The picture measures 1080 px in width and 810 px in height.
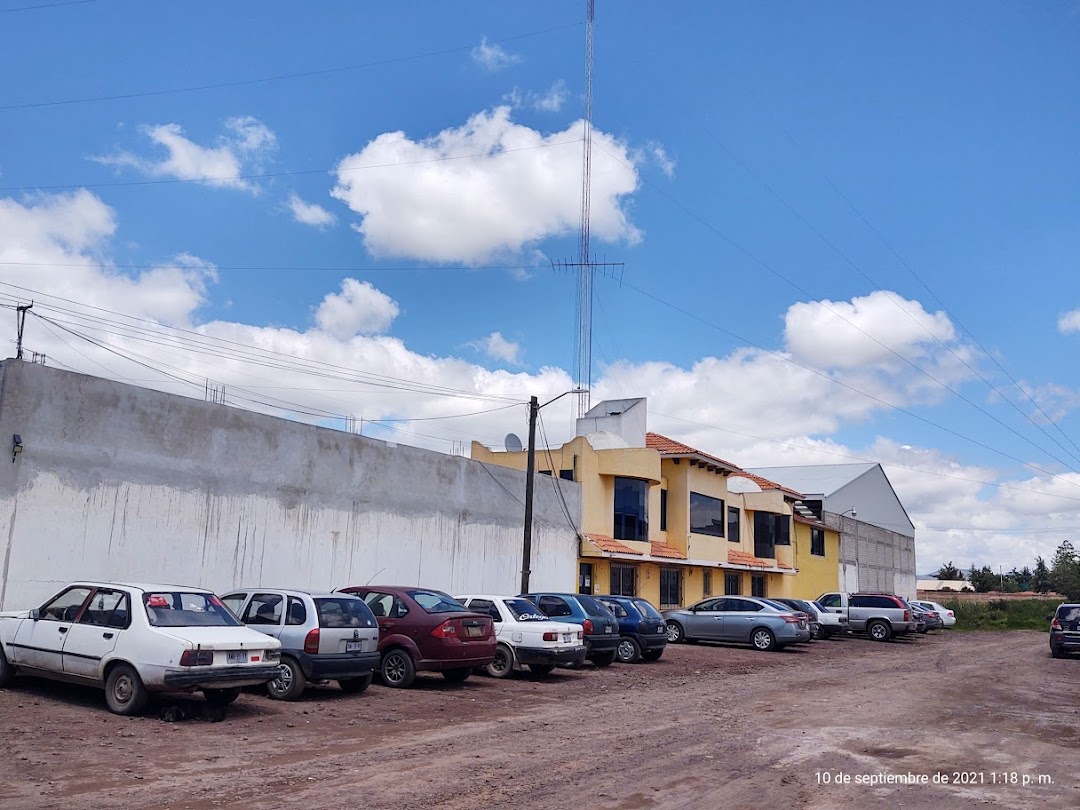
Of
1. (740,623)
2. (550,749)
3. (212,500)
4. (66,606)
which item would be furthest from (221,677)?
(740,623)

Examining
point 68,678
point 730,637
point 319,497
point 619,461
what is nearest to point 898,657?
point 730,637

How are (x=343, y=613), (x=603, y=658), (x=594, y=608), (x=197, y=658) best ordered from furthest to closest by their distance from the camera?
(x=594, y=608), (x=603, y=658), (x=343, y=613), (x=197, y=658)

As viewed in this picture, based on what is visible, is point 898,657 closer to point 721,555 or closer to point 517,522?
point 517,522

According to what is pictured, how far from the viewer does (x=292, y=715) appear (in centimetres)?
1225

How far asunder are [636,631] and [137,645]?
13.4 m

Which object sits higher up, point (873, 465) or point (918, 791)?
point (873, 465)

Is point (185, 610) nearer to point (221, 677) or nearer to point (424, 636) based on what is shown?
point (221, 677)

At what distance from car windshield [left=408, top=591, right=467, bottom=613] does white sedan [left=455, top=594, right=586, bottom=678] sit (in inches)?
48.4

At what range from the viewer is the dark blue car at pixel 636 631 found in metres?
22.6

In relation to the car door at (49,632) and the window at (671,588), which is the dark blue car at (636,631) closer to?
the car door at (49,632)

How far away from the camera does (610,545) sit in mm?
32812

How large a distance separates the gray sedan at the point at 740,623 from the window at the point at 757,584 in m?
17.1

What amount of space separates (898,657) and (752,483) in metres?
19.4

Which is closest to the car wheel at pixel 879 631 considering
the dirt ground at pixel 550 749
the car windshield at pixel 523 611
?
the dirt ground at pixel 550 749
